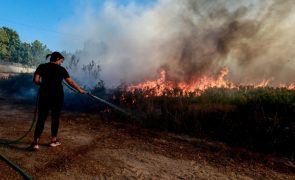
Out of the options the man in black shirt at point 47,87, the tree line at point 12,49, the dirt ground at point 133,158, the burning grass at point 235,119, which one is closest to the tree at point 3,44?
the tree line at point 12,49

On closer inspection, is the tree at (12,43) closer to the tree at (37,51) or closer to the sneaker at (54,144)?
the tree at (37,51)

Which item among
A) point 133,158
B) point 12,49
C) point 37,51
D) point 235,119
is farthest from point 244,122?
point 37,51

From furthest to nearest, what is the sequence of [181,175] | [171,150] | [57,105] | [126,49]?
[126,49]
[171,150]
[57,105]
[181,175]

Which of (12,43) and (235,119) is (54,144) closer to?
(235,119)

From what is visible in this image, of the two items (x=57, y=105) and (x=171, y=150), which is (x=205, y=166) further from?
(x=57, y=105)

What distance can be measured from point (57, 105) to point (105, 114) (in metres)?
4.74

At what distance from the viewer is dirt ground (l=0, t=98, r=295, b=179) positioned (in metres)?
5.10

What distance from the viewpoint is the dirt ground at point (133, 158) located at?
201 inches

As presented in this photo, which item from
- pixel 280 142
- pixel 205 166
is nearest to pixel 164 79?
pixel 280 142

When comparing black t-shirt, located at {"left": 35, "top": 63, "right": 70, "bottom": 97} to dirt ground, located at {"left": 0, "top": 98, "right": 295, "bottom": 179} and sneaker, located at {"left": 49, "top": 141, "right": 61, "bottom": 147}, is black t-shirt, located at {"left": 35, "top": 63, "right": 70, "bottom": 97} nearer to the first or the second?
sneaker, located at {"left": 49, "top": 141, "right": 61, "bottom": 147}

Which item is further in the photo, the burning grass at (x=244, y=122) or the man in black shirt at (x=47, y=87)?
the burning grass at (x=244, y=122)

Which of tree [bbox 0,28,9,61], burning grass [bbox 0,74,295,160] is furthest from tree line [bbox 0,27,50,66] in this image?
burning grass [bbox 0,74,295,160]

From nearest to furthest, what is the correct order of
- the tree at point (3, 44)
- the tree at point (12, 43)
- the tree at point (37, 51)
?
the tree at point (3, 44), the tree at point (12, 43), the tree at point (37, 51)

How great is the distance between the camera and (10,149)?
6.09 metres
